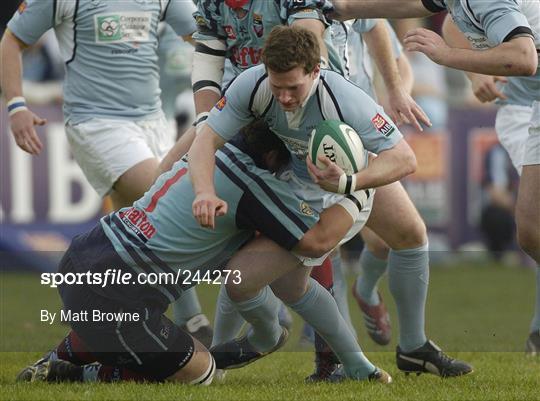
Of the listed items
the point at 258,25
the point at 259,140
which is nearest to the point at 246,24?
the point at 258,25

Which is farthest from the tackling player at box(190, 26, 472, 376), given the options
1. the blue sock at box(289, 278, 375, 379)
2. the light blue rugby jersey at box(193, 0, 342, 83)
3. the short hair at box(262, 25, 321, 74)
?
the light blue rugby jersey at box(193, 0, 342, 83)

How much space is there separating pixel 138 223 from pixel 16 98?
2.05 m

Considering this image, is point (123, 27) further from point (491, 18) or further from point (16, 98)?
point (491, 18)

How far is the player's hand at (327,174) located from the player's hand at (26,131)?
2.47 m

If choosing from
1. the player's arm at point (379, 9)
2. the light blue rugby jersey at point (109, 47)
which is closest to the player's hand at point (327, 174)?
the player's arm at point (379, 9)

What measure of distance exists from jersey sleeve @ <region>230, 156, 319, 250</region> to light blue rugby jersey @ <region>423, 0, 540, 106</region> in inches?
49.4

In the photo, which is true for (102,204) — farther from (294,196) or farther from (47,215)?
(294,196)

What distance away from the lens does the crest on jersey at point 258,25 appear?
6.58m

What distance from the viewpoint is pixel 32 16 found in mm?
7797

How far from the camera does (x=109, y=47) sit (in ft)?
26.3

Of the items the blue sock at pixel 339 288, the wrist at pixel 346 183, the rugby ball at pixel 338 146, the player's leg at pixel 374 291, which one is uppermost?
the rugby ball at pixel 338 146

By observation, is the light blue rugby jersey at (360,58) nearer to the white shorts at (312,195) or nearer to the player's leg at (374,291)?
the player's leg at (374,291)

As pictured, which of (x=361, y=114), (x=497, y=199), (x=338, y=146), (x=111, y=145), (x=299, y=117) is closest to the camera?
(x=338, y=146)

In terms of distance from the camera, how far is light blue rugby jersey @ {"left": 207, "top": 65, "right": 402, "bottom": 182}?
575 cm
